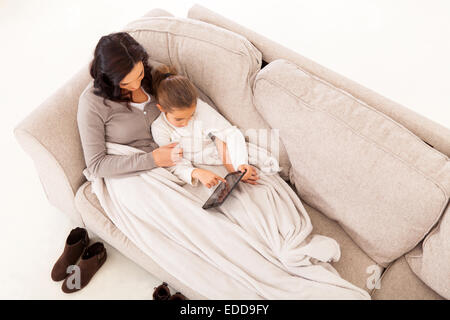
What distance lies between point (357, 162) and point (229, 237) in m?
0.54

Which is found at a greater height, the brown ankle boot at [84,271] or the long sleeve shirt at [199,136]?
the long sleeve shirt at [199,136]

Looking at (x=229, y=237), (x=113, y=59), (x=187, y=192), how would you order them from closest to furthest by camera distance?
(x=113, y=59) → (x=229, y=237) → (x=187, y=192)

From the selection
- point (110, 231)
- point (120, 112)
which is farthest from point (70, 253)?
point (120, 112)

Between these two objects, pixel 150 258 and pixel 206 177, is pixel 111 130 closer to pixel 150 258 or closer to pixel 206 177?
pixel 206 177

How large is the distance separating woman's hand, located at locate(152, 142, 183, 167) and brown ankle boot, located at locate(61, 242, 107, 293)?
60 cm

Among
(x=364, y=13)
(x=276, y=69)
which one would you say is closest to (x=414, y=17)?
(x=364, y=13)

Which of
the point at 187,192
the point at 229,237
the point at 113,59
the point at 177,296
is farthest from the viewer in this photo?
the point at 177,296

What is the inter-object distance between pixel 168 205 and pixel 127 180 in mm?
203

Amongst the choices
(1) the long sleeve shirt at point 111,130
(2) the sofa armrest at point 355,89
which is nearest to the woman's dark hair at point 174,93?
(1) the long sleeve shirt at point 111,130

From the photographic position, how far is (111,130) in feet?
4.60

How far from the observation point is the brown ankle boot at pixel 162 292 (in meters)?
1.54

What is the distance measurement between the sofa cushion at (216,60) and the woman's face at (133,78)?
0.84 feet

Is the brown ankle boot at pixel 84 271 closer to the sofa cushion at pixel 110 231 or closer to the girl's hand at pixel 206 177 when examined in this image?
the sofa cushion at pixel 110 231

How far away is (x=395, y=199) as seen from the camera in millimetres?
1214
